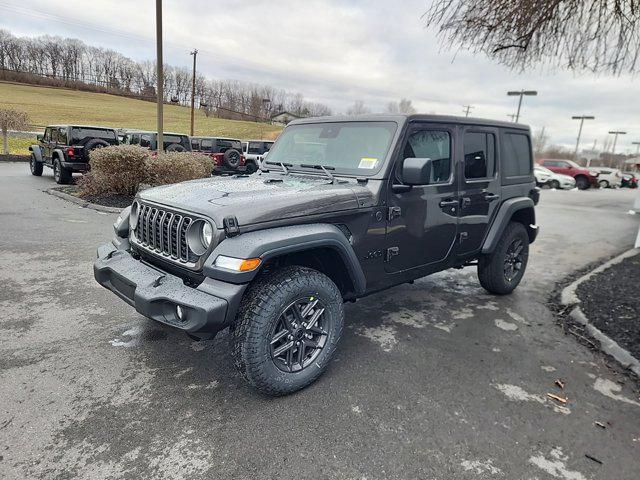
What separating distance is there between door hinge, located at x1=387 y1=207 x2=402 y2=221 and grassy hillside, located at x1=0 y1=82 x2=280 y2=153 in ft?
131

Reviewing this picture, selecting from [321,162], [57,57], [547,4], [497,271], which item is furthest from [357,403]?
[57,57]

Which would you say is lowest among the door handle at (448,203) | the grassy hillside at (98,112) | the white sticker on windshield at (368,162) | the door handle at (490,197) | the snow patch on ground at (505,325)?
the snow patch on ground at (505,325)

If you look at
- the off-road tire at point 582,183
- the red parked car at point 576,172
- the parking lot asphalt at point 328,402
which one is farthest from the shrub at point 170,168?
the off-road tire at point 582,183

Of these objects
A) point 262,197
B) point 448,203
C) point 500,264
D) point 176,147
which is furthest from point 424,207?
point 176,147

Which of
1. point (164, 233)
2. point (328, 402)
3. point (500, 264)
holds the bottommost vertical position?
point (328, 402)

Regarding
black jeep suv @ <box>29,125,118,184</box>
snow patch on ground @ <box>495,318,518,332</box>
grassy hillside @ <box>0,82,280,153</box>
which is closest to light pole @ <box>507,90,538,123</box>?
grassy hillside @ <box>0,82,280,153</box>

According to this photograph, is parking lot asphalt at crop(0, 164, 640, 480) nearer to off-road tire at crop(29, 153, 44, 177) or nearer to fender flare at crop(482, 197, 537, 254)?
fender flare at crop(482, 197, 537, 254)

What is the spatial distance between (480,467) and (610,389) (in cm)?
158

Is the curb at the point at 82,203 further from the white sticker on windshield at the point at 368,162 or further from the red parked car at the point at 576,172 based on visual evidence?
the red parked car at the point at 576,172

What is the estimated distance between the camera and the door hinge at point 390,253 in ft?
10.7

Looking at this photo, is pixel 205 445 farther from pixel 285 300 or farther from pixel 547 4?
pixel 547 4

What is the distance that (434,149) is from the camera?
3.61 meters

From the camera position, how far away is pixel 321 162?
355 centimetres

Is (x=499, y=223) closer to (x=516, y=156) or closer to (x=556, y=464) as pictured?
(x=516, y=156)
